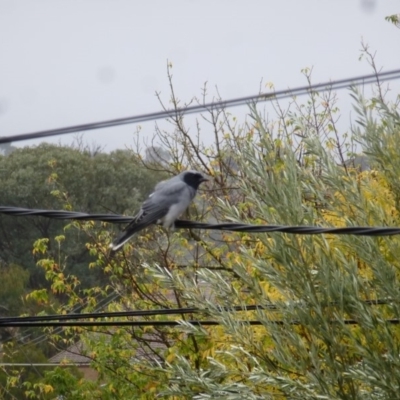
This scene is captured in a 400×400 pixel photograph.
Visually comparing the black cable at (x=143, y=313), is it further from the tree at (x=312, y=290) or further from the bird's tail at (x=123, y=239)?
the bird's tail at (x=123, y=239)

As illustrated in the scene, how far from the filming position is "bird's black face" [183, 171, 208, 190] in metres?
5.49

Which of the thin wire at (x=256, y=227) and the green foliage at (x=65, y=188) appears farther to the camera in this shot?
the green foliage at (x=65, y=188)

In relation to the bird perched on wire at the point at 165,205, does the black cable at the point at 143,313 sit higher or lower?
lower

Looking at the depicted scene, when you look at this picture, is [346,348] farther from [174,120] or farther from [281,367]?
[174,120]

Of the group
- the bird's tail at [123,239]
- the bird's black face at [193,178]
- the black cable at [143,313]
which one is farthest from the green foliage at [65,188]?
the bird's tail at [123,239]

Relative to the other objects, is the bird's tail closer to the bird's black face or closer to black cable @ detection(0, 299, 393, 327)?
black cable @ detection(0, 299, 393, 327)

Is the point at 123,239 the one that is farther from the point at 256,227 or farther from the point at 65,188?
the point at 65,188

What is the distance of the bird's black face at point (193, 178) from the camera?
549cm

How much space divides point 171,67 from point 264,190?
5975 mm

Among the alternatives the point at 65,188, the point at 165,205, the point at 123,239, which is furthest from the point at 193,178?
the point at 65,188

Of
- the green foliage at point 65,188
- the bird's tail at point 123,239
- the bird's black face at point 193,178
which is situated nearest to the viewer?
the bird's tail at point 123,239

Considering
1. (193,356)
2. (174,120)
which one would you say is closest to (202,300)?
(193,356)

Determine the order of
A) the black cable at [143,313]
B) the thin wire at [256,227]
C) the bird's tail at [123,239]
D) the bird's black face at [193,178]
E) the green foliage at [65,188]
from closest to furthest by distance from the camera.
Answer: the thin wire at [256,227] < the black cable at [143,313] < the bird's tail at [123,239] < the bird's black face at [193,178] < the green foliage at [65,188]

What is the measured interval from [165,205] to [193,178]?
46 cm
